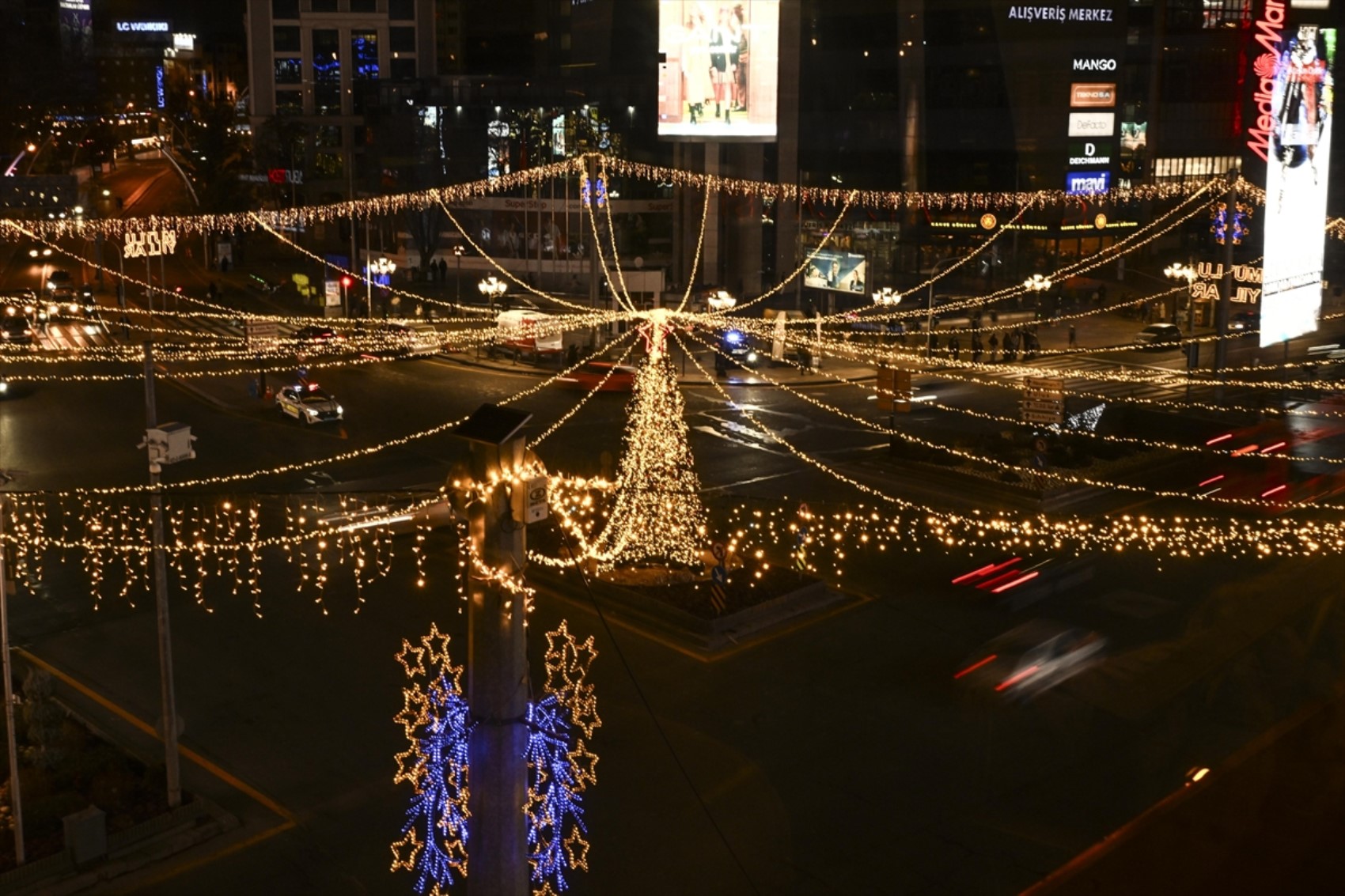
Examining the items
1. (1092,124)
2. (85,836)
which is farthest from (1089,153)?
(85,836)

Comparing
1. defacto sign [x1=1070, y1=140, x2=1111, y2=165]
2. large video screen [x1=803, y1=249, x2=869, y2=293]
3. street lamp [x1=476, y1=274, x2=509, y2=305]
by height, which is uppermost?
defacto sign [x1=1070, y1=140, x2=1111, y2=165]

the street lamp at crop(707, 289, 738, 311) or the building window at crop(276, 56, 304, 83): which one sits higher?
the building window at crop(276, 56, 304, 83)

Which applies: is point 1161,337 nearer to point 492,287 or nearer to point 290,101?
point 492,287

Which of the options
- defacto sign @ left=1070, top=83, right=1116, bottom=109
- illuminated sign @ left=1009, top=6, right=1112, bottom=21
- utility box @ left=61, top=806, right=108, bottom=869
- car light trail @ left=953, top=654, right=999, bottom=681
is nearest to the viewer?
utility box @ left=61, top=806, right=108, bottom=869

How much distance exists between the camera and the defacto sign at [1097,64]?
63.3 metres

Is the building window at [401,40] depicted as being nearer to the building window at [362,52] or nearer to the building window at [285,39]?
the building window at [362,52]

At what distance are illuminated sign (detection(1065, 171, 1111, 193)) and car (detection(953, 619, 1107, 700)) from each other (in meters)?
47.7

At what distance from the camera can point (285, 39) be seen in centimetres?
8769

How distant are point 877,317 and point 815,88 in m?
19.5

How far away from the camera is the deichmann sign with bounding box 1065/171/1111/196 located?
209ft

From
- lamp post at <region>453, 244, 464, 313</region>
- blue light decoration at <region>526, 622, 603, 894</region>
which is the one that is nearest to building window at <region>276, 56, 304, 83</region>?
Result: lamp post at <region>453, 244, 464, 313</region>

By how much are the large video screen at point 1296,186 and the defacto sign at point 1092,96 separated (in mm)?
19715

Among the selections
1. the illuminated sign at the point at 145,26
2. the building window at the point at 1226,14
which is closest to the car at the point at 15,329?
the building window at the point at 1226,14

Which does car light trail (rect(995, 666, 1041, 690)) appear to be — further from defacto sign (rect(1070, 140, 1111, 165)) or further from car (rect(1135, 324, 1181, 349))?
defacto sign (rect(1070, 140, 1111, 165))
